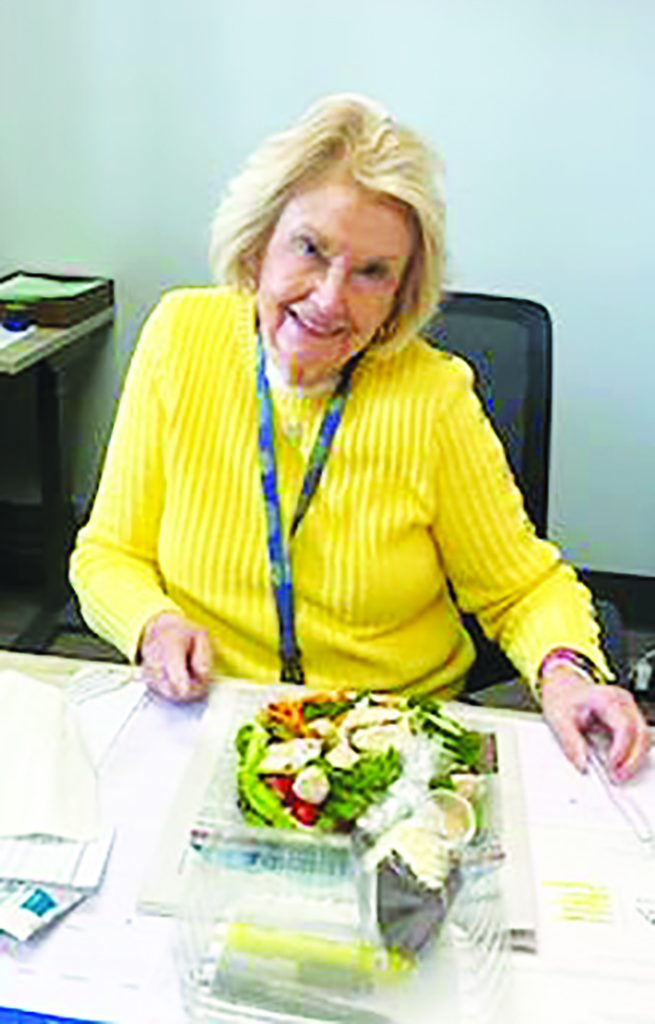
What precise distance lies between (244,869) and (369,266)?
666 mm

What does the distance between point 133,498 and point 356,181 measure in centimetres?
44

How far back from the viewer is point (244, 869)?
35.9 inches

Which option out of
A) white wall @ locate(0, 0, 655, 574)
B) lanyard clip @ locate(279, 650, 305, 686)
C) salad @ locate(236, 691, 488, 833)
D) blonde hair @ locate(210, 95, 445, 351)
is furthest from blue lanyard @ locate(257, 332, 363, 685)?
white wall @ locate(0, 0, 655, 574)

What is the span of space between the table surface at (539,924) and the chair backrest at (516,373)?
2.05 ft

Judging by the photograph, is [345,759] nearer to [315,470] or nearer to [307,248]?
[315,470]

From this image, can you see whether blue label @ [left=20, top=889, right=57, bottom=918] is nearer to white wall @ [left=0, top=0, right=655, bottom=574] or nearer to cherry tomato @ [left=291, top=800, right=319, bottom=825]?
cherry tomato @ [left=291, top=800, right=319, bottom=825]

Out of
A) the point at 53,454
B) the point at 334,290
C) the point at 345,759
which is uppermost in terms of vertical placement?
the point at 334,290

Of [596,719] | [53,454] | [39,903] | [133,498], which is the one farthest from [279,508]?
[53,454]

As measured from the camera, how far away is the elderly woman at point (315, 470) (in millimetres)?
1303

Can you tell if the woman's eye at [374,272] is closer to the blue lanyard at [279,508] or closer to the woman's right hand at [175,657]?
the blue lanyard at [279,508]

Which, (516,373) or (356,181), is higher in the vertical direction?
(356,181)

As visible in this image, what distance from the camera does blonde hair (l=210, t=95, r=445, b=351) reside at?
1271 mm

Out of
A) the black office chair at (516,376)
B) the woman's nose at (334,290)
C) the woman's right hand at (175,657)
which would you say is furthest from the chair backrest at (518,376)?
the woman's right hand at (175,657)

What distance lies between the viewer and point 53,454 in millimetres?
2949
